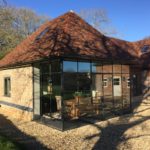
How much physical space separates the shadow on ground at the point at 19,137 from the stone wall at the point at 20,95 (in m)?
1.30

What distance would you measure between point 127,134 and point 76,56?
415 centimetres

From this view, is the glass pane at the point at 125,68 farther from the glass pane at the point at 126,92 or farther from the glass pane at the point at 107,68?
the glass pane at the point at 107,68

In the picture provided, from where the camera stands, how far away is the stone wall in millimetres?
13273

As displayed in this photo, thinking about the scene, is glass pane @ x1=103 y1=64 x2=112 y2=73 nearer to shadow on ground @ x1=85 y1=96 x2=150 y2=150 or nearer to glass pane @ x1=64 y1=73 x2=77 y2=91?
glass pane @ x1=64 y1=73 x2=77 y2=91

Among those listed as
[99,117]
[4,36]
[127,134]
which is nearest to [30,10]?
[4,36]

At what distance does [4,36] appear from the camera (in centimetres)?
3278

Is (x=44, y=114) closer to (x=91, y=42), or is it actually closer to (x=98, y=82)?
(x=98, y=82)

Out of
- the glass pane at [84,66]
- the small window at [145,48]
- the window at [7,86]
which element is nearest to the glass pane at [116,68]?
the glass pane at [84,66]

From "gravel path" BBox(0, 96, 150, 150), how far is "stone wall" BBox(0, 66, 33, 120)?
117cm

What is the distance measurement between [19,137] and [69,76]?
535 centimetres

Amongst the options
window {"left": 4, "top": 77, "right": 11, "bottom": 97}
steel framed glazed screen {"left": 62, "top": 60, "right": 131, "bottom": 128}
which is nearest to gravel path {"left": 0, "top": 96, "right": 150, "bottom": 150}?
steel framed glazed screen {"left": 62, "top": 60, "right": 131, "bottom": 128}

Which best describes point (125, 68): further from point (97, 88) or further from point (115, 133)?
point (115, 133)

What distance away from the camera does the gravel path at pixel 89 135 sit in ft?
27.2

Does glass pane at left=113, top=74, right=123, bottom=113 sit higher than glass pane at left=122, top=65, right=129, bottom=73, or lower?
lower
